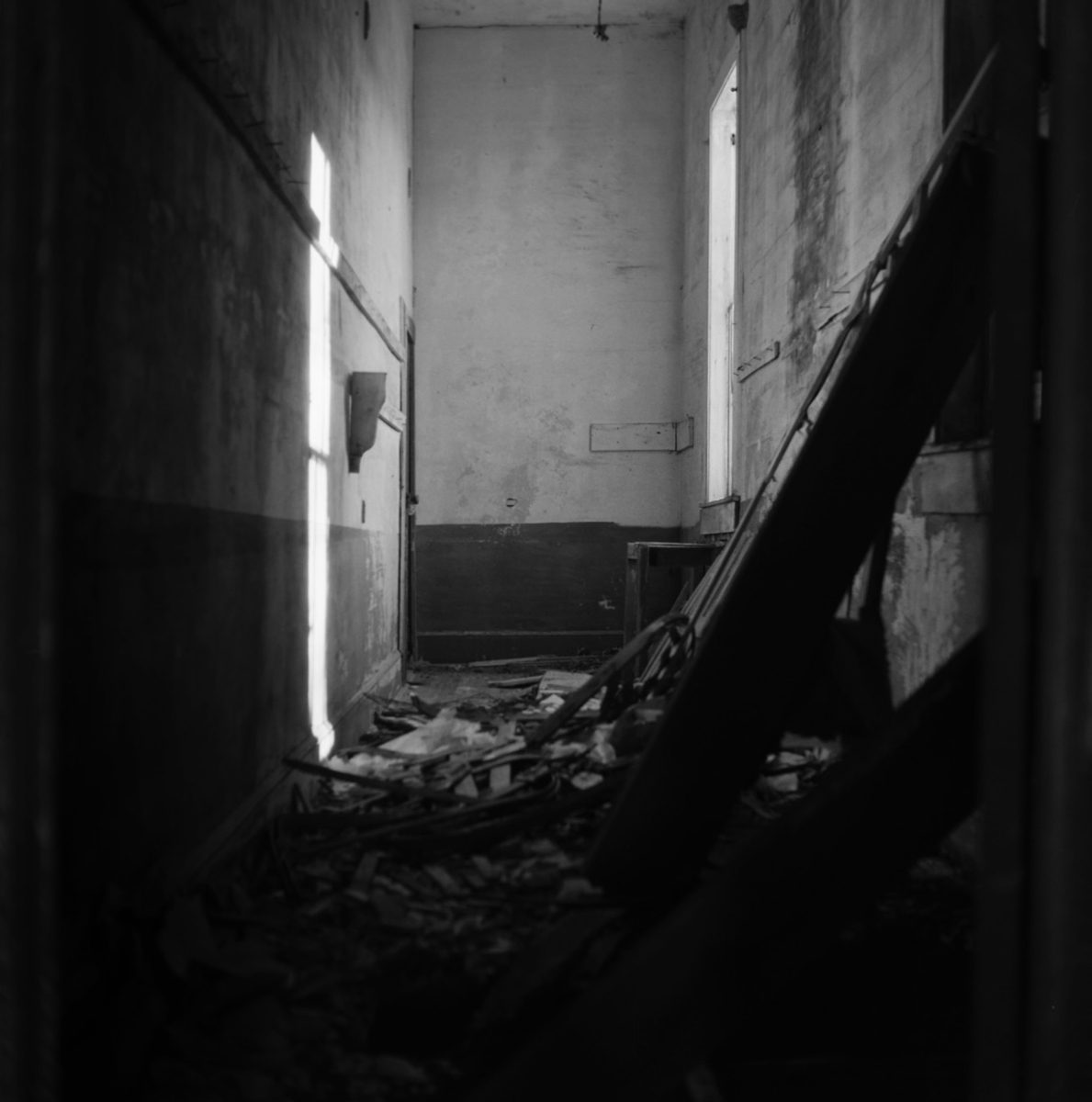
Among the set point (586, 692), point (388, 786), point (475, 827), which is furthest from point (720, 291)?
point (475, 827)

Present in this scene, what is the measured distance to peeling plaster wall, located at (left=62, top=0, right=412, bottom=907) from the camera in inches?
81.5

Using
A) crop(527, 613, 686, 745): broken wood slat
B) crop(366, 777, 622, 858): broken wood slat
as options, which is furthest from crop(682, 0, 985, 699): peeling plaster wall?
crop(366, 777, 622, 858): broken wood slat

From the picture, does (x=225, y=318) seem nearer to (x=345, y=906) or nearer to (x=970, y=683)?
(x=345, y=906)

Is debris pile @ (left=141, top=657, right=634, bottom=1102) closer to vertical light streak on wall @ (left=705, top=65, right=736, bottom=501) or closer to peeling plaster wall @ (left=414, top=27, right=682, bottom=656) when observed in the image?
vertical light streak on wall @ (left=705, top=65, right=736, bottom=501)

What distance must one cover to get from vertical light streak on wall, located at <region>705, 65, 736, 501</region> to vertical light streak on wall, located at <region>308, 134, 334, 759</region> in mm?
4699

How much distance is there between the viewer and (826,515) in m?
2.21

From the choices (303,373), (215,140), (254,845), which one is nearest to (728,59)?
(303,373)

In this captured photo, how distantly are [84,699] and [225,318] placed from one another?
156cm

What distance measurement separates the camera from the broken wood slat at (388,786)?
146 inches

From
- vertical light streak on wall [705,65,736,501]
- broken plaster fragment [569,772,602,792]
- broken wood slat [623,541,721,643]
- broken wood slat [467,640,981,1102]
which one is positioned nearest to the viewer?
broken wood slat [467,640,981,1102]

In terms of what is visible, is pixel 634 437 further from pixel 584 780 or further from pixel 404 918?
pixel 404 918

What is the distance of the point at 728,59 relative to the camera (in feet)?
25.9

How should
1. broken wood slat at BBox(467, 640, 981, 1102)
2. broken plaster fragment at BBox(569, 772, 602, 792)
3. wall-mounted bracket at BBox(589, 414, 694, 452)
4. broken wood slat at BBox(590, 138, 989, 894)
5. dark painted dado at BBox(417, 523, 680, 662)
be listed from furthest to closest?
1. wall-mounted bracket at BBox(589, 414, 694, 452)
2. dark painted dado at BBox(417, 523, 680, 662)
3. broken plaster fragment at BBox(569, 772, 602, 792)
4. broken wood slat at BBox(590, 138, 989, 894)
5. broken wood slat at BBox(467, 640, 981, 1102)

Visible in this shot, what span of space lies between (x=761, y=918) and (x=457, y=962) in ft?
3.97
